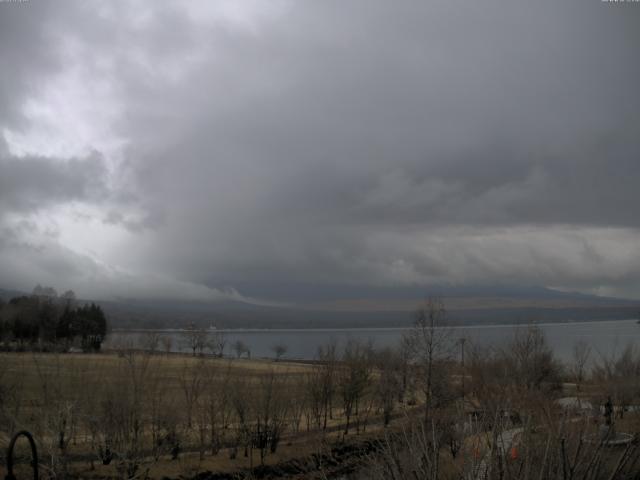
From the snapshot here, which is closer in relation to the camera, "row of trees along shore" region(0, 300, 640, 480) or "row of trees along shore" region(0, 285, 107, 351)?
"row of trees along shore" region(0, 300, 640, 480)

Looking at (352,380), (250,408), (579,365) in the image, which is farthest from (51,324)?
(579,365)

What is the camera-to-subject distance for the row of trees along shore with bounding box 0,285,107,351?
138 m

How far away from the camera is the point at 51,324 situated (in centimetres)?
14862

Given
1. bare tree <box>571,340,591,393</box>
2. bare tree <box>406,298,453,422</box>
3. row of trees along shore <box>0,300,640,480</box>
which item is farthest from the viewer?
bare tree <box>571,340,591,393</box>

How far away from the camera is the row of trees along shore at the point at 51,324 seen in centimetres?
13825

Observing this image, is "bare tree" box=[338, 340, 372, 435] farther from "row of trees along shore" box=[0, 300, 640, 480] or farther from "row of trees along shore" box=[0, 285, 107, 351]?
"row of trees along shore" box=[0, 285, 107, 351]

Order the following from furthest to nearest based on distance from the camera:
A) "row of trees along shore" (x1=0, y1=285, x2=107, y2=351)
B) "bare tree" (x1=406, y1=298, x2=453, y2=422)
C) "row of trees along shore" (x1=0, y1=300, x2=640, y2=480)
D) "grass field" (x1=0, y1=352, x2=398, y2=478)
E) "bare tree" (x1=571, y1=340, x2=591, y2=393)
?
"row of trees along shore" (x1=0, y1=285, x2=107, y2=351) < "bare tree" (x1=571, y1=340, x2=591, y2=393) < "bare tree" (x1=406, y1=298, x2=453, y2=422) < "grass field" (x1=0, y1=352, x2=398, y2=478) < "row of trees along shore" (x1=0, y1=300, x2=640, y2=480)

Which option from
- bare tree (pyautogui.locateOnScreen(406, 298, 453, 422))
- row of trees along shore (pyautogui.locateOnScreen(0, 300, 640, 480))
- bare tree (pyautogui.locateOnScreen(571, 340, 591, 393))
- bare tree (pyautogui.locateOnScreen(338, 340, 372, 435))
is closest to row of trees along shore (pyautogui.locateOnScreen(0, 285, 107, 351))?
row of trees along shore (pyautogui.locateOnScreen(0, 300, 640, 480))

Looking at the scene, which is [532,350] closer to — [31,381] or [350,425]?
[350,425]

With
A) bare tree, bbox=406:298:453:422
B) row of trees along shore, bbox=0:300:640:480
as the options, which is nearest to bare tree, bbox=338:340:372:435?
row of trees along shore, bbox=0:300:640:480

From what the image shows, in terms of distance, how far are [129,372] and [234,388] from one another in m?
9.02

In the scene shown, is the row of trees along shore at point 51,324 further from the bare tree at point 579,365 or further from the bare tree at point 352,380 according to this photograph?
the bare tree at point 579,365

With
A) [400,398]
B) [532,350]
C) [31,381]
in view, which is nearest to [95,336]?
[31,381]

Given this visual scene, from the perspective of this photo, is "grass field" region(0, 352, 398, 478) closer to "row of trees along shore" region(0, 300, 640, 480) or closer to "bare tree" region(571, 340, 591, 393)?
"row of trees along shore" region(0, 300, 640, 480)
